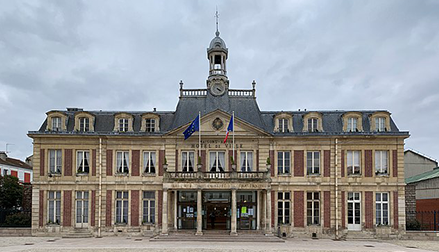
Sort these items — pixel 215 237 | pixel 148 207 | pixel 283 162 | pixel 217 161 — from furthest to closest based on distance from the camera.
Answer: pixel 283 162 → pixel 217 161 → pixel 148 207 → pixel 215 237

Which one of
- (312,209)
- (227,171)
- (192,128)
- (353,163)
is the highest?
(192,128)

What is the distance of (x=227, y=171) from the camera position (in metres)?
34.0

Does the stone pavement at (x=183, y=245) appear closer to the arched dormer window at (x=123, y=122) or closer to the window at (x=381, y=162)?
the window at (x=381, y=162)

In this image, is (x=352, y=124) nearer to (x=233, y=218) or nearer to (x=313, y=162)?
(x=313, y=162)

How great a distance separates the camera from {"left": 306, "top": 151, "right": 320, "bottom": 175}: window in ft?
116

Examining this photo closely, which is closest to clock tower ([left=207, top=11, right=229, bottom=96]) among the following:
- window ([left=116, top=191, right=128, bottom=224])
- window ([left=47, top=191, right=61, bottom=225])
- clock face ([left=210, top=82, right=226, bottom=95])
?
clock face ([left=210, top=82, right=226, bottom=95])

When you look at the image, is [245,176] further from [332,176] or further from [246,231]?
[332,176]

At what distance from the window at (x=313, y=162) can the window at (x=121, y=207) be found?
15.4 metres

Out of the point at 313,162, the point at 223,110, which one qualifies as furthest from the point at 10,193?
the point at 313,162

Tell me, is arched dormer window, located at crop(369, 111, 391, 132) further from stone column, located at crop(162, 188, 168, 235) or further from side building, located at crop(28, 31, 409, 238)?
stone column, located at crop(162, 188, 168, 235)

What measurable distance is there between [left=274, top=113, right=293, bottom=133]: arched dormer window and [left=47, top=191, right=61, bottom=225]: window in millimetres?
19066

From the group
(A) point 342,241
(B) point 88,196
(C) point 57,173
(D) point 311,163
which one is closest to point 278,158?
(D) point 311,163

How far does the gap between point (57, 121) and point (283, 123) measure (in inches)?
759

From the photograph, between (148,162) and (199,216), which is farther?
(148,162)
